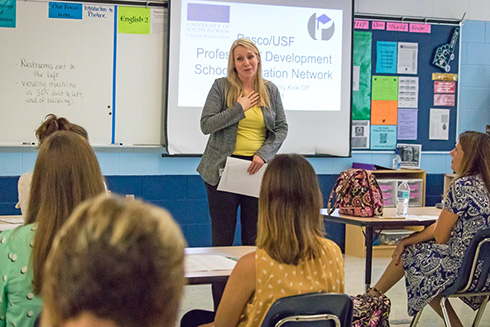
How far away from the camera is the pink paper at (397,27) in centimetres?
614

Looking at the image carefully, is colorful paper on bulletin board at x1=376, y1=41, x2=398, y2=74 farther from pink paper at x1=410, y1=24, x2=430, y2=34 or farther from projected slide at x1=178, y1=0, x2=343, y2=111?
projected slide at x1=178, y1=0, x2=343, y2=111

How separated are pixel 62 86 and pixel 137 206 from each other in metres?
4.73

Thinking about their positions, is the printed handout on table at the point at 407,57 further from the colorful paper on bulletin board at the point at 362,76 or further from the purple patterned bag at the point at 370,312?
the purple patterned bag at the point at 370,312

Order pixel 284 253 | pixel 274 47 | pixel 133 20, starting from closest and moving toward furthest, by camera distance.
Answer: pixel 284 253 → pixel 133 20 → pixel 274 47

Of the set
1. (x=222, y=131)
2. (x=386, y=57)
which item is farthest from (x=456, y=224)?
(x=386, y=57)

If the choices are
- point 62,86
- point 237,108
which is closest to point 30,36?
point 62,86

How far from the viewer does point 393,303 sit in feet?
14.7

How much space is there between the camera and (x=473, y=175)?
332cm

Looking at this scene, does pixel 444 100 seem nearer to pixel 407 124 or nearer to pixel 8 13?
pixel 407 124

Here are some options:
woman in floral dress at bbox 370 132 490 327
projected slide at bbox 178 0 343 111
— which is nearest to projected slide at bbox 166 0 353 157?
projected slide at bbox 178 0 343 111

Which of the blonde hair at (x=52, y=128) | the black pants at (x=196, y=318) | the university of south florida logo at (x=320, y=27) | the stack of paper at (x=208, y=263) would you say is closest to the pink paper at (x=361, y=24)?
the university of south florida logo at (x=320, y=27)

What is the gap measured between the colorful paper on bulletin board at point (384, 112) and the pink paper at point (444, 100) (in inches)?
17.1

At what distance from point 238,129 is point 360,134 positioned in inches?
112

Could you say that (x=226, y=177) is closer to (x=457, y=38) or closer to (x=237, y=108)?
(x=237, y=108)
